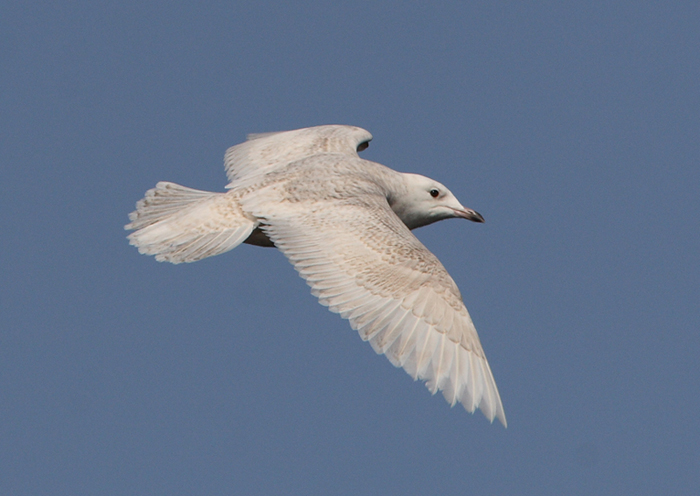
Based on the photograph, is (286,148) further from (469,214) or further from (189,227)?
(189,227)

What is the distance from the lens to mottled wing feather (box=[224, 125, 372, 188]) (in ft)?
35.9

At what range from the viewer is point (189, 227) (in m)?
9.05

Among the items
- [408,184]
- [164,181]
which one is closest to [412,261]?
[408,184]

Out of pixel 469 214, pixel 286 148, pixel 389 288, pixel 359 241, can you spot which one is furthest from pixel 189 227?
pixel 469 214

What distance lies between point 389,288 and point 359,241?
0.57m

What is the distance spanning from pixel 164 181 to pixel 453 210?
9.39ft

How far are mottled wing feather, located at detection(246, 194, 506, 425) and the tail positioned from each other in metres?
0.24

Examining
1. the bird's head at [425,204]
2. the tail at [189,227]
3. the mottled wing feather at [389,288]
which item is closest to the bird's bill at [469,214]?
the bird's head at [425,204]

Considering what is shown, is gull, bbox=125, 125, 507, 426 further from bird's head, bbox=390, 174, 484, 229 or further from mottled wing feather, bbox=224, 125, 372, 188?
mottled wing feather, bbox=224, 125, 372, 188

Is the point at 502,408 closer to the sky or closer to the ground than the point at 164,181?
closer to the ground

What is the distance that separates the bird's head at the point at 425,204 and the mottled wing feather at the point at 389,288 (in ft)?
3.46

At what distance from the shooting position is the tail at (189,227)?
8.80 m

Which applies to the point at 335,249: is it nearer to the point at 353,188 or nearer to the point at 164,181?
the point at 353,188

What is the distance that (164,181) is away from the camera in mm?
9938
